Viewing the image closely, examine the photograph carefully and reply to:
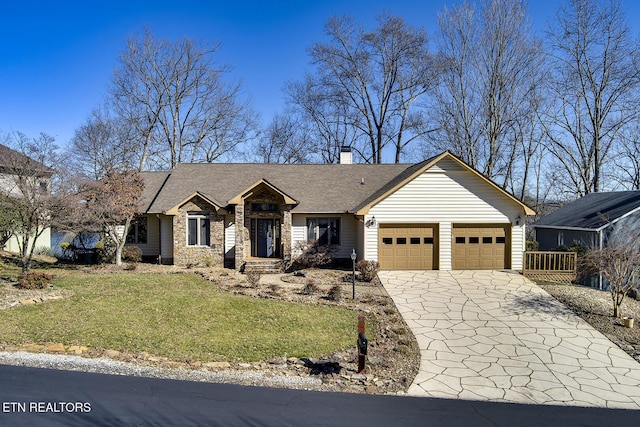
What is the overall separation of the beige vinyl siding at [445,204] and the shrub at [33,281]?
39.3 feet

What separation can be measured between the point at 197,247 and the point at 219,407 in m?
13.8

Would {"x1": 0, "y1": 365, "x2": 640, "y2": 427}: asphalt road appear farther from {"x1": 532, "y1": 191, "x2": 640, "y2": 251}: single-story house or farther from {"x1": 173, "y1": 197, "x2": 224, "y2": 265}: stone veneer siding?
{"x1": 532, "y1": 191, "x2": 640, "y2": 251}: single-story house

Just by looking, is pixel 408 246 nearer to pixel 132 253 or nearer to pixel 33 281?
pixel 132 253

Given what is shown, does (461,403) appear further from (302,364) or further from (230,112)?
(230,112)

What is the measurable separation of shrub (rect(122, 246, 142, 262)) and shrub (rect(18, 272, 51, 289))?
19.8 ft

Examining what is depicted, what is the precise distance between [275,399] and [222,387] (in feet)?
3.28

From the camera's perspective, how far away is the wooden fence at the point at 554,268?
1614cm

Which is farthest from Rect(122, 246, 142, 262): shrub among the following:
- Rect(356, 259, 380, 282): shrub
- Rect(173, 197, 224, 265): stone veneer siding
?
Rect(356, 259, 380, 282): shrub

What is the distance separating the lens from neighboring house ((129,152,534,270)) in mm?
17234

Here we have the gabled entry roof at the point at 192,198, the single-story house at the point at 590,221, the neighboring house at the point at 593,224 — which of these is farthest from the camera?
the gabled entry roof at the point at 192,198

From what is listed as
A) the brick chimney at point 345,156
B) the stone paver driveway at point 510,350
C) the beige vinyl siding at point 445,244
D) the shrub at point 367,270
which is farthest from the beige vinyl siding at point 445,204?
the brick chimney at point 345,156

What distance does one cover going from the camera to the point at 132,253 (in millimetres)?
18531

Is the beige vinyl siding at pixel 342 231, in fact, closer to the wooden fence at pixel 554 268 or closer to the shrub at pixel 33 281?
the wooden fence at pixel 554 268

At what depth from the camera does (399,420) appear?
5684 millimetres
